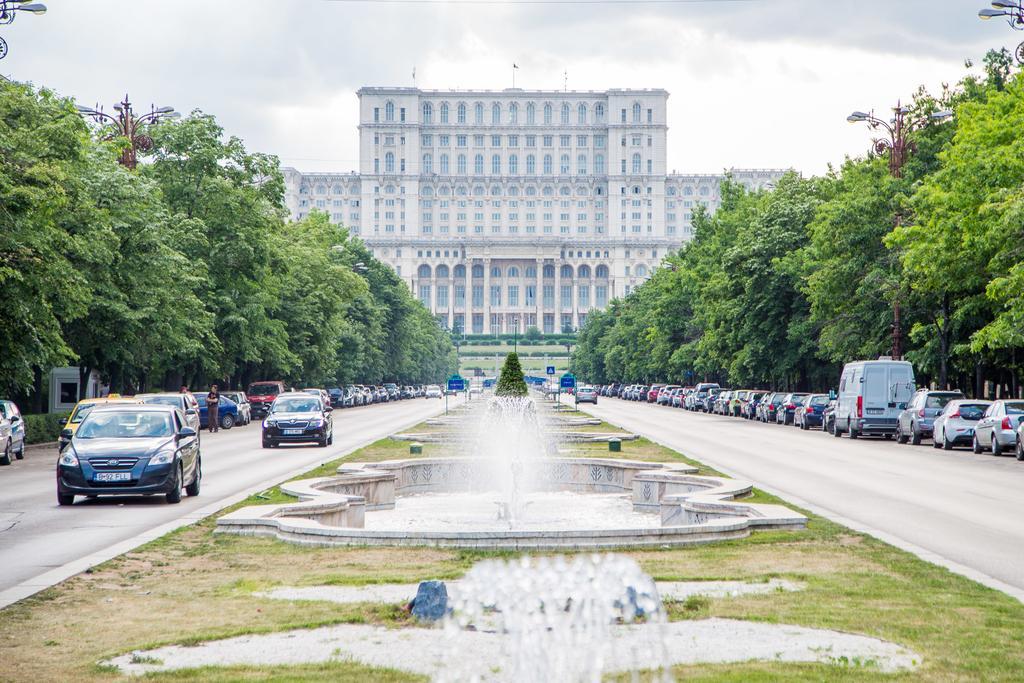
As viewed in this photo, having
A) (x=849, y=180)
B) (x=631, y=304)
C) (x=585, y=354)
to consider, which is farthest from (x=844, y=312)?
(x=585, y=354)

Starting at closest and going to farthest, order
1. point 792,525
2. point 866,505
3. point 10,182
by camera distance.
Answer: point 792,525
point 866,505
point 10,182

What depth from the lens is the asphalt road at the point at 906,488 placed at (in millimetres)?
14047

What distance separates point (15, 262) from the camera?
30719mm

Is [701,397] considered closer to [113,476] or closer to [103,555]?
[113,476]

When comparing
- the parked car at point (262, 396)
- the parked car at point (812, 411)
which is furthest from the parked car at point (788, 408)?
the parked car at point (262, 396)

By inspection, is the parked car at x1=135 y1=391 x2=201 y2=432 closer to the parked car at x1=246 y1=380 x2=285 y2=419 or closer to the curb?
the curb

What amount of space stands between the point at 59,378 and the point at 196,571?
4238 cm

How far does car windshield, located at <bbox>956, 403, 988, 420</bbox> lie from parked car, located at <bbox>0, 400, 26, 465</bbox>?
26.0 metres

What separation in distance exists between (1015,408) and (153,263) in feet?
88.4

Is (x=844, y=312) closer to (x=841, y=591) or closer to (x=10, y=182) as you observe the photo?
(x=10, y=182)

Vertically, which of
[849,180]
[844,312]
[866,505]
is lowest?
[866,505]

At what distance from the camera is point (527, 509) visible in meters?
21.2

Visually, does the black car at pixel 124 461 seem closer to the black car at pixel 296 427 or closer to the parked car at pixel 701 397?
the black car at pixel 296 427

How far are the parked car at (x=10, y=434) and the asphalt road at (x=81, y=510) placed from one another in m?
0.41
